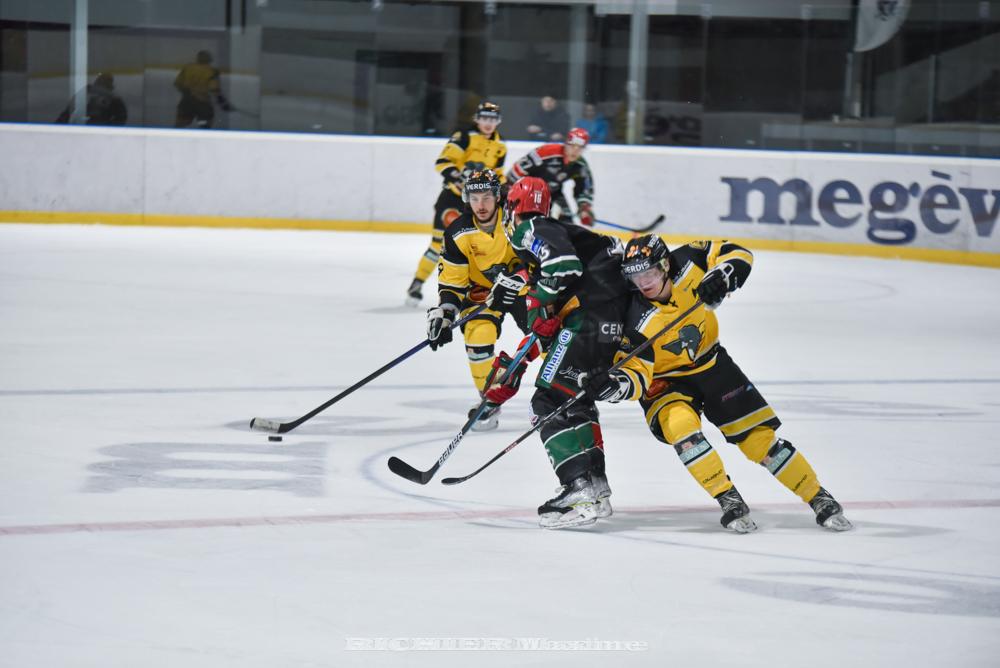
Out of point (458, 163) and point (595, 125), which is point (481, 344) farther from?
point (595, 125)

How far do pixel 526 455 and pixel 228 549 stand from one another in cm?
167

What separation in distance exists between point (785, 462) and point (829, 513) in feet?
0.63

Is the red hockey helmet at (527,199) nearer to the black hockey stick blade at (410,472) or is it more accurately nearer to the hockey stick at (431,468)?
the hockey stick at (431,468)

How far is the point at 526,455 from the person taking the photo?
556 cm

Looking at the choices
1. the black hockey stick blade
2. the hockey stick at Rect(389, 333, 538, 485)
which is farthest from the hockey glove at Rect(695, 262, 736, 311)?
the black hockey stick blade

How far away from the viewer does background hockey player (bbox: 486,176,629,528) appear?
14.7 feet

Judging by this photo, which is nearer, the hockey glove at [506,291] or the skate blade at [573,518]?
A: the skate blade at [573,518]

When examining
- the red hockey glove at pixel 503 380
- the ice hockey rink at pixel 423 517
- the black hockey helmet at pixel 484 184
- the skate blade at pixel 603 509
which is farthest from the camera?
the black hockey helmet at pixel 484 184

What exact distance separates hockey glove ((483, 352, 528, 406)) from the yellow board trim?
26.2 ft

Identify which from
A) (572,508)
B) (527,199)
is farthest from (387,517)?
(527,199)

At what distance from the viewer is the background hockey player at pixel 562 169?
989 centimetres

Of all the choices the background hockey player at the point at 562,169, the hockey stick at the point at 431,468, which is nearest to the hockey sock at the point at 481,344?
the hockey stick at the point at 431,468

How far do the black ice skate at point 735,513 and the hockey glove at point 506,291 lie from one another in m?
1.34

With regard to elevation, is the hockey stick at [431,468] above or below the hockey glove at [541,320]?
below
